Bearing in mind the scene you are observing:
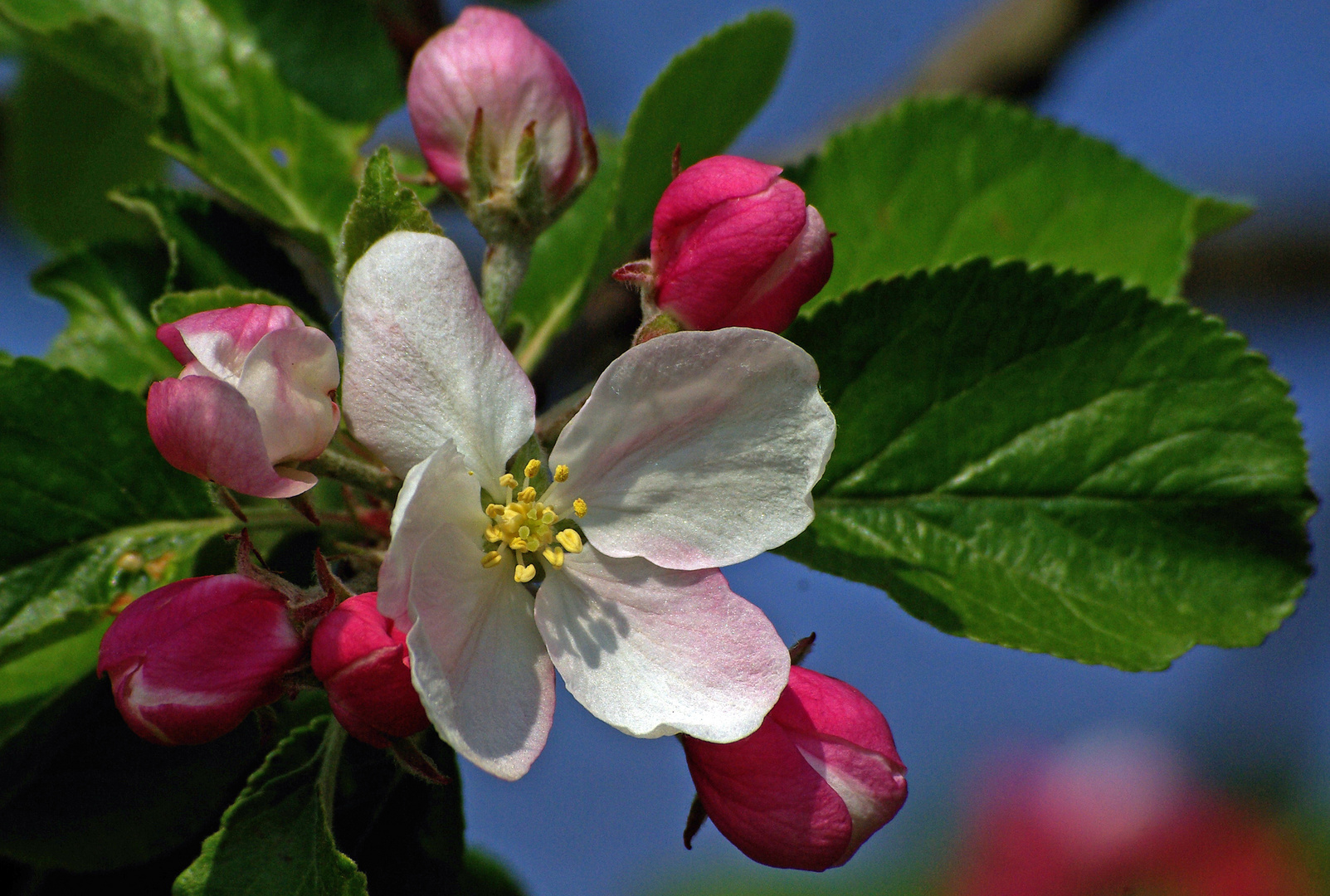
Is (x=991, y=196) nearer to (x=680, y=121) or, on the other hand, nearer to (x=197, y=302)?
(x=680, y=121)

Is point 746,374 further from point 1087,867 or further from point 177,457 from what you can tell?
point 1087,867

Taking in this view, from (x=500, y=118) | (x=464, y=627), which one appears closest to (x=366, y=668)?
(x=464, y=627)

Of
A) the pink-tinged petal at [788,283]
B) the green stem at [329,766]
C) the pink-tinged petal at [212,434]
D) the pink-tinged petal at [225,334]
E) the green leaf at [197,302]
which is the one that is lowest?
the green stem at [329,766]

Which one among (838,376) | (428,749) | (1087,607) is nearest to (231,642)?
(428,749)

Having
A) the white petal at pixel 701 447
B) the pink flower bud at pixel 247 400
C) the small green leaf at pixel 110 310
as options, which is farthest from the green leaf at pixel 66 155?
the white petal at pixel 701 447

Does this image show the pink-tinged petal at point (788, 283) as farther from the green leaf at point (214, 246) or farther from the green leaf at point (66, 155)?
the green leaf at point (66, 155)

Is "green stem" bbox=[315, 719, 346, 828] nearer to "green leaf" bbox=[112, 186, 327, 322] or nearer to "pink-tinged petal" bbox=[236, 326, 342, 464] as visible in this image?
"pink-tinged petal" bbox=[236, 326, 342, 464]
